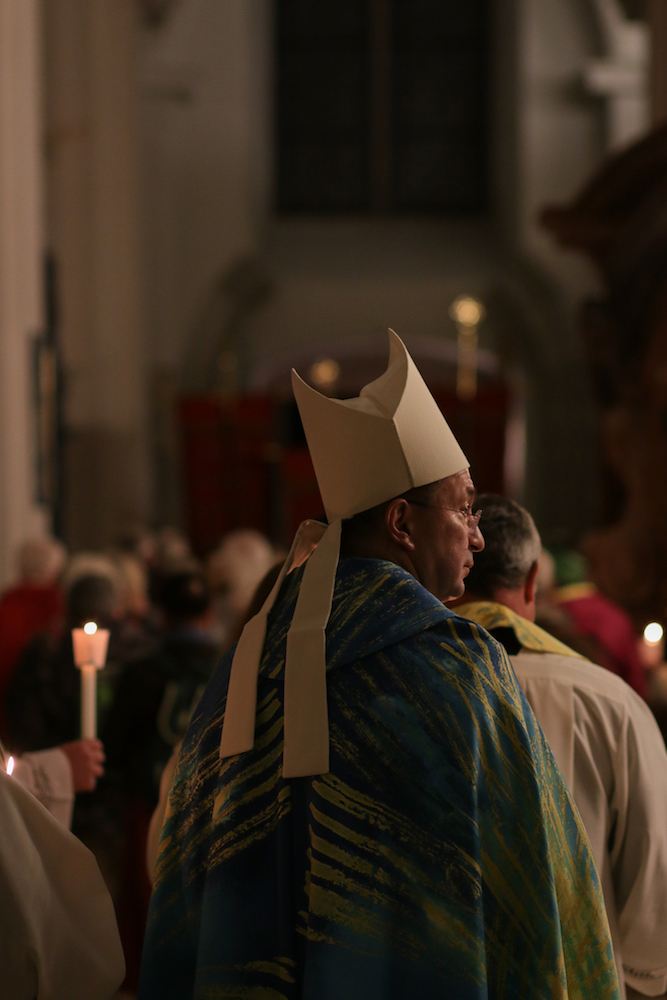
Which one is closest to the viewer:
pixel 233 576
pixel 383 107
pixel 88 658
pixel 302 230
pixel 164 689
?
pixel 88 658

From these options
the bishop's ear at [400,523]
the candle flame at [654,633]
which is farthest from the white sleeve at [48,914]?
the candle flame at [654,633]

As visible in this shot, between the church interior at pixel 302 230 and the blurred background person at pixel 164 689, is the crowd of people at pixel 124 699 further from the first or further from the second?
the church interior at pixel 302 230

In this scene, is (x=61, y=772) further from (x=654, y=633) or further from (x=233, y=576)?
(x=233, y=576)

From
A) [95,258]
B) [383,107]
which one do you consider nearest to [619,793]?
[95,258]

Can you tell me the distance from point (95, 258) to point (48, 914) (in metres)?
12.2

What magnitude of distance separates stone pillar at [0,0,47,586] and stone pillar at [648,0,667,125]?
16.3ft

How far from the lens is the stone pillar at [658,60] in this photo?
10359mm

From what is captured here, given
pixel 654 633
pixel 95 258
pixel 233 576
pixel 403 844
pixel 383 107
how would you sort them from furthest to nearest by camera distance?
pixel 383 107 < pixel 95 258 < pixel 233 576 < pixel 654 633 < pixel 403 844

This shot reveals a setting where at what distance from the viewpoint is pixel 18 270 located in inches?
344

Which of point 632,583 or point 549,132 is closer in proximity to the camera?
point 632,583

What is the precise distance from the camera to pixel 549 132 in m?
14.9

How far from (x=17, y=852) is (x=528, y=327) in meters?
13.6

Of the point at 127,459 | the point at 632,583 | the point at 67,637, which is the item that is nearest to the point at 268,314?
the point at 127,459

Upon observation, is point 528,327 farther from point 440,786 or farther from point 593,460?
point 440,786
